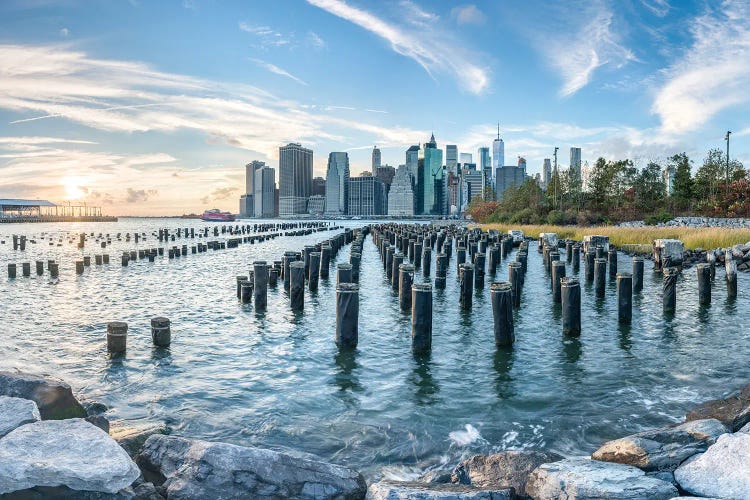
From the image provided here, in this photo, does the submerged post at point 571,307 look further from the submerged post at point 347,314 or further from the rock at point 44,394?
the rock at point 44,394

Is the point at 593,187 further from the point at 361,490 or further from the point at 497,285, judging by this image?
the point at 361,490

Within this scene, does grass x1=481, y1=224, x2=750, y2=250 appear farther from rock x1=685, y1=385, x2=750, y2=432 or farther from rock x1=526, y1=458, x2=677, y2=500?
rock x1=526, y1=458, x2=677, y2=500

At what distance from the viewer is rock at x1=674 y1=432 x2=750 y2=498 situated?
16.0 ft

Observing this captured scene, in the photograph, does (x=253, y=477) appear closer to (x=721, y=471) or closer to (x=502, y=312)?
(x=721, y=471)

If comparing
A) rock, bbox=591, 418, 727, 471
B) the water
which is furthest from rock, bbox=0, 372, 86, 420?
rock, bbox=591, 418, 727, 471

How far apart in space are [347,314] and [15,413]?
7526 mm

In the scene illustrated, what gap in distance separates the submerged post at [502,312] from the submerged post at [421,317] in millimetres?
1597

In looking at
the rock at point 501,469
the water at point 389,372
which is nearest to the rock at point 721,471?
the rock at point 501,469

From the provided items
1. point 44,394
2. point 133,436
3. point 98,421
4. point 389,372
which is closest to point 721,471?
point 133,436

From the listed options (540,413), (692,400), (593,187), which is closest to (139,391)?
(540,413)

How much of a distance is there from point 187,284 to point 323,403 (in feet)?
56.9

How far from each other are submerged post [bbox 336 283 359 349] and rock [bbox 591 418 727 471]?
278 inches

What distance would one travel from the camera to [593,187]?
87.6m

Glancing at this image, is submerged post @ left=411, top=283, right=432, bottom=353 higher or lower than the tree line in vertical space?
lower
